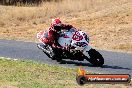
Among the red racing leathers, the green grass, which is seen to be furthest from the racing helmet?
the green grass

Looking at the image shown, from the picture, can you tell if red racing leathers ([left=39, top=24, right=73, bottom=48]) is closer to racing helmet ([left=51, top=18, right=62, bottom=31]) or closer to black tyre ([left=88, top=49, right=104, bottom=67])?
racing helmet ([left=51, top=18, right=62, bottom=31])

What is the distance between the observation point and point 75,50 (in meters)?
14.3

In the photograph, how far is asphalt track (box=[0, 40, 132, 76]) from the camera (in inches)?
529

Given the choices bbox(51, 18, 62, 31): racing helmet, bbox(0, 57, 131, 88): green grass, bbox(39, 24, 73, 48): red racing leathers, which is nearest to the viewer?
bbox(0, 57, 131, 88): green grass

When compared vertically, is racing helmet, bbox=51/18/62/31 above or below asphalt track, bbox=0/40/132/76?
above

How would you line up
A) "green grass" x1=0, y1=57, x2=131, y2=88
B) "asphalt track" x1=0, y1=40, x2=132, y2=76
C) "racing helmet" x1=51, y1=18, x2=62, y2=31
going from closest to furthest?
"green grass" x1=0, y1=57, x2=131, y2=88
"asphalt track" x1=0, y1=40, x2=132, y2=76
"racing helmet" x1=51, y1=18, x2=62, y2=31

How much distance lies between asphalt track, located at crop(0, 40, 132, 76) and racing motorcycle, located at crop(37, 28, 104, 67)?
20 cm

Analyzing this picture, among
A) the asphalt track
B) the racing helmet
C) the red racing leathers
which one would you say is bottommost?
the asphalt track

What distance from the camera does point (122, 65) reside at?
14141 millimetres

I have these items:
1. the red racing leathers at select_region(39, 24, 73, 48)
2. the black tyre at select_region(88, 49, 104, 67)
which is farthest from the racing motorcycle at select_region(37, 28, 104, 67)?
the red racing leathers at select_region(39, 24, 73, 48)

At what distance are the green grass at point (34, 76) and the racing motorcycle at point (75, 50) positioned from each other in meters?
1.39

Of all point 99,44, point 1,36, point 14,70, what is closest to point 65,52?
point 14,70

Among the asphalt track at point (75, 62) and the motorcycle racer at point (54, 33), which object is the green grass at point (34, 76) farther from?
the motorcycle racer at point (54, 33)

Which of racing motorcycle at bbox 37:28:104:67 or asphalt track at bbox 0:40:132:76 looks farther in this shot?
racing motorcycle at bbox 37:28:104:67
